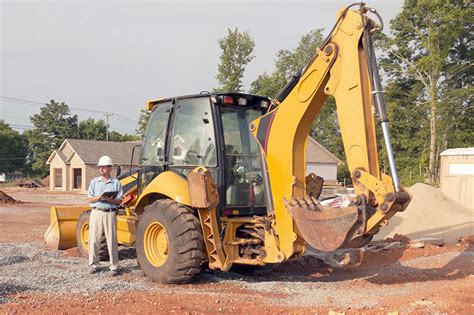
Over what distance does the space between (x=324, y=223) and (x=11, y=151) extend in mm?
71520

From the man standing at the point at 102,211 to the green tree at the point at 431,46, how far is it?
27.8 m

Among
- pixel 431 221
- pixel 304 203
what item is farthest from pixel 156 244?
pixel 431 221

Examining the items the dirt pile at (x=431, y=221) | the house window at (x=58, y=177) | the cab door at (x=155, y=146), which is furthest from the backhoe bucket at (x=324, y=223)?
the house window at (x=58, y=177)

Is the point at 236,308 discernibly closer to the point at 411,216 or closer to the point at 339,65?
the point at 339,65

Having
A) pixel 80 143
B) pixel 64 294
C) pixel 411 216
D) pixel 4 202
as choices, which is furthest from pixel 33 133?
pixel 64 294

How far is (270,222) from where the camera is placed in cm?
652

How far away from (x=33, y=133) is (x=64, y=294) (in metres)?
72.3

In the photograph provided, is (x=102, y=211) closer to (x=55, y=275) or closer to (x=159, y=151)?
(x=55, y=275)

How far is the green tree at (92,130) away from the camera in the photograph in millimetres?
71000

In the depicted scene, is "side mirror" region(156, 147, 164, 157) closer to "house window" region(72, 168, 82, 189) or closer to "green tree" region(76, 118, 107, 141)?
"house window" region(72, 168, 82, 189)

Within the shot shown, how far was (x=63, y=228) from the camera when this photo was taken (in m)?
9.52

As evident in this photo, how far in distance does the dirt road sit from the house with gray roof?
118 ft

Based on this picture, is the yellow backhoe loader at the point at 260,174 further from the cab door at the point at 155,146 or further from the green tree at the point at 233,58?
the green tree at the point at 233,58

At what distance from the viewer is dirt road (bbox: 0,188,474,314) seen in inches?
209
